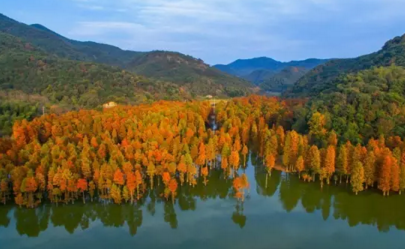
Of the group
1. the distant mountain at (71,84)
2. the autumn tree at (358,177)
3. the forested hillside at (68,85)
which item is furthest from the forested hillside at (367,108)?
the distant mountain at (71,84)

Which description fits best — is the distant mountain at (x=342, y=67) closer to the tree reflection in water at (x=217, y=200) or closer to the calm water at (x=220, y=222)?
the tree reflection in water at (x=217, y=200)

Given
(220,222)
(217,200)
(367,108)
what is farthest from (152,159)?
(367,108)

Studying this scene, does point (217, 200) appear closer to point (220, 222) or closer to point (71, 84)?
point (220, 222)

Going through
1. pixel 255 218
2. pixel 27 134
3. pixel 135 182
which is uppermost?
pixel 27 134

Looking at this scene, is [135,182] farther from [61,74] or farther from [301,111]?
[61,74]

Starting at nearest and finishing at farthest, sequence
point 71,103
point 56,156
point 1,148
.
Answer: point 56,156, point 1,148, point 71,103

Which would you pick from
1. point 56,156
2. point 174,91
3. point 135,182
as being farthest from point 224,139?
point 174,91

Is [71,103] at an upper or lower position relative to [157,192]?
upper
